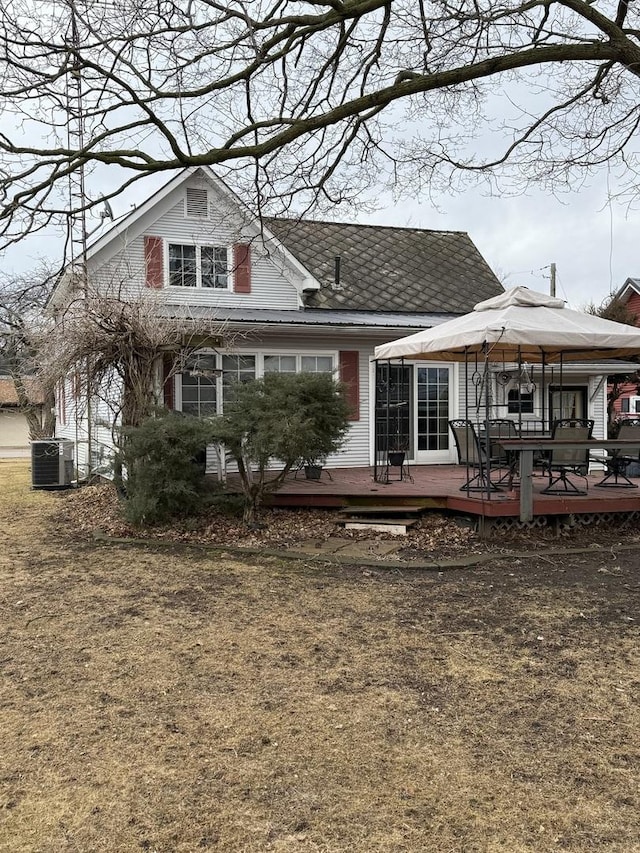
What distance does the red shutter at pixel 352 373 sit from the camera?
12867 millimetres

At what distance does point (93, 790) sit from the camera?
9.54 feet

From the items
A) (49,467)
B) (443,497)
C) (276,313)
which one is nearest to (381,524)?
(443,497)

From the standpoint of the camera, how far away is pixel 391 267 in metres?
16.8

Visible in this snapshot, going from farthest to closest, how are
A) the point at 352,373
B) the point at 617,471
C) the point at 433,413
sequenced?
1. the point at 433,413
2. the point at 352,373
3. the point at 617,471

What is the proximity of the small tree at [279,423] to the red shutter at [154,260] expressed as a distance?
5.29 m

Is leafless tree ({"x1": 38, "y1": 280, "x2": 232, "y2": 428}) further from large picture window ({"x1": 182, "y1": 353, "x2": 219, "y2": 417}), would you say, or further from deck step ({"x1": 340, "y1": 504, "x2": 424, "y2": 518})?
deck step ({"x1": 340, "y1": 504, "x2": 424, "y2": 518})

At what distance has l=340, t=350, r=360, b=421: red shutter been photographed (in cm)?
1287

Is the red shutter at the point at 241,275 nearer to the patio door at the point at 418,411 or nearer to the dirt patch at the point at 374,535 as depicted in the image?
the patio door at the point at 418,411

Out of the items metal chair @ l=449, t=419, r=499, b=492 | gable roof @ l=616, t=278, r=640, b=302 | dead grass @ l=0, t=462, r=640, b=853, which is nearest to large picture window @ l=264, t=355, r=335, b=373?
metal chair @ l=449, t=419, r=499, b=492

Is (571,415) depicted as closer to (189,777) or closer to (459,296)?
(459,296)

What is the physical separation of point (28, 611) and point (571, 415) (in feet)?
41.0

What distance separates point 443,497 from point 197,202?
844cm

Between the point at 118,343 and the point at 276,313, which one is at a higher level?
the point at 276,313

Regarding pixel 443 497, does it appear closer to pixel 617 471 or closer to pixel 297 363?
pixel 617 471
